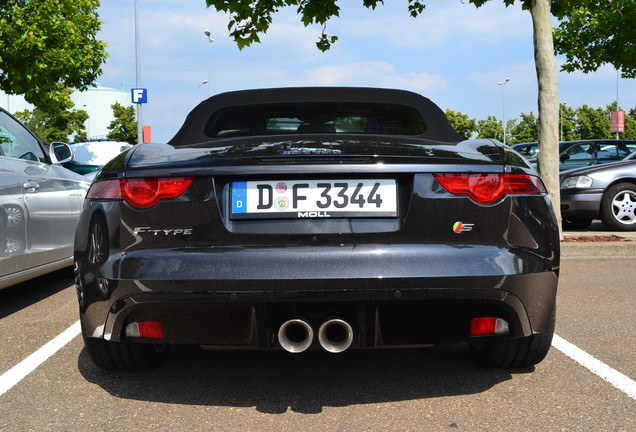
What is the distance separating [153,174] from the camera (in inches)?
120

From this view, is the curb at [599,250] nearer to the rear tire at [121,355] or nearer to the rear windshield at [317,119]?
the rear windshield at [317,119]

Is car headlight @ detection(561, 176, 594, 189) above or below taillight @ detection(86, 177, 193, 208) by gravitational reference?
below

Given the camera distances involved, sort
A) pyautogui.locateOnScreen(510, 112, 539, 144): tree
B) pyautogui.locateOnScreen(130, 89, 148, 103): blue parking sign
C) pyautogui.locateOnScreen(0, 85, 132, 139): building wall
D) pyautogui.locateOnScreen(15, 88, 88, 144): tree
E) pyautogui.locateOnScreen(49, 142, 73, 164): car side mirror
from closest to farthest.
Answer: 1. pyautogui.locateOnScreen(49, 142, 73, 164): car side mirror
2. pyautogui.locateOnScreen(130, 89, 148, 103): blue parking sign
3. pyautogui.locateOnScreen(15, 88, 88, 144): tree
4. pyautogui.locateOnScreen(510, 112, 539, 144): tree
5. pyautogui.locateOnScreen(0, 85, 132, 139): building wall

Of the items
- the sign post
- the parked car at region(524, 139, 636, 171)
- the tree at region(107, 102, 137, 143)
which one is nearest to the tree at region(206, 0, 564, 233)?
the parked car at region(524, 139, 636, 171)

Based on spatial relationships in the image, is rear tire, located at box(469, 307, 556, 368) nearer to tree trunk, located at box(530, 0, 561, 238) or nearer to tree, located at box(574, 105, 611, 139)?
tree trunk, located at box(530, 0, 561, 238)

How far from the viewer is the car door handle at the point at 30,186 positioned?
5.43 meters

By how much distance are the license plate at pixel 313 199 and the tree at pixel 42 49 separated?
17.6 meters

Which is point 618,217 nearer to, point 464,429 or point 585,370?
point 585,370

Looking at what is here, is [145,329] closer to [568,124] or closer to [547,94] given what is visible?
[547,94]

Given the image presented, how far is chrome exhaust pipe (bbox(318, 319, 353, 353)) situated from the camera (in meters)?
2.90

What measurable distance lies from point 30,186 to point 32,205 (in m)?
0.14

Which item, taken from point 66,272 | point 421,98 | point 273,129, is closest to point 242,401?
point 273,129

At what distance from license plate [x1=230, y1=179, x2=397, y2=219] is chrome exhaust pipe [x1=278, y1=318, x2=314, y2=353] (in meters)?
0.41

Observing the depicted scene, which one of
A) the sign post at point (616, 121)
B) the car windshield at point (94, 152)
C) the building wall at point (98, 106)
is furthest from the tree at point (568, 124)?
the car windshield at point (94, 152)
